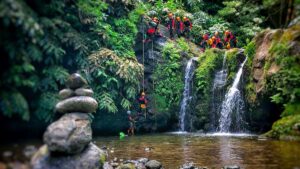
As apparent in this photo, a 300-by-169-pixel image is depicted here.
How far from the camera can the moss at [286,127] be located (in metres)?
14.2

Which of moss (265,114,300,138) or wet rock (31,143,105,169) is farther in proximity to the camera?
moss (265,114,300,138)

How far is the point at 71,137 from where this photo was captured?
29.9ft

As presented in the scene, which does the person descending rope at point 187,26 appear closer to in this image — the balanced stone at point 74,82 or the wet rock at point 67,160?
the balanced stone at point 74,82

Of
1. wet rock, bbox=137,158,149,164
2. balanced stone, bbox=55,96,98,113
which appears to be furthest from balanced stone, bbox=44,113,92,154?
wet rock, bbox=137,158,149,164

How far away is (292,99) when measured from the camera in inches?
554

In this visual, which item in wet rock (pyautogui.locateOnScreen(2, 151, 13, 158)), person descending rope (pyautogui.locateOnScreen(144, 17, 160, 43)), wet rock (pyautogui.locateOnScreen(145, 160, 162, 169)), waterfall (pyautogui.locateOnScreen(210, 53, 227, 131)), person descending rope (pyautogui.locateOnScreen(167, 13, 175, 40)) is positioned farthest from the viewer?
Result: person descending rope (pyautogui.locateOnScreen(167, 13, 175, 40))

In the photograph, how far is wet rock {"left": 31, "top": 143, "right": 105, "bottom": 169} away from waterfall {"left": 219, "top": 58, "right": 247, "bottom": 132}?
32.9ft

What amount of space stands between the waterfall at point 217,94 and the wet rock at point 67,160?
10366 mm

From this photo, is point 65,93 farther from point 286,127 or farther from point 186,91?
point 186,91

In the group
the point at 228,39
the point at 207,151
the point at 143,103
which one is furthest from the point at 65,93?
the point at 228,39

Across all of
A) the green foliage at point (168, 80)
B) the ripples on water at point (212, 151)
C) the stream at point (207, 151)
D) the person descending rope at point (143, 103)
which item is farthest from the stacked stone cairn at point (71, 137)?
the green foliage at point (168, 80)

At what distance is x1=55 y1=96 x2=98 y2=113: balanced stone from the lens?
1000 cm

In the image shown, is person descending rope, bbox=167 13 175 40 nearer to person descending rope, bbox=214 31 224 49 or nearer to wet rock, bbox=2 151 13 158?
person descending rope, bbox=214 31 224 49

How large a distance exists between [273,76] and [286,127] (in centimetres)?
233
